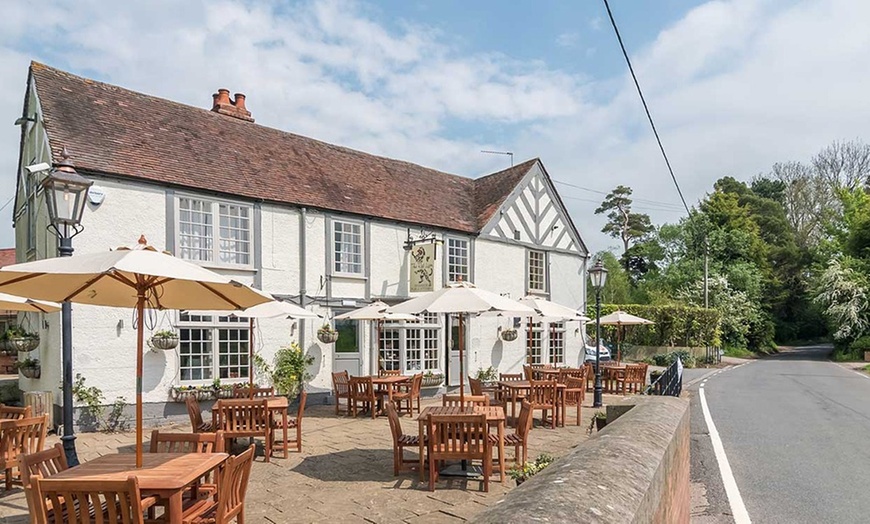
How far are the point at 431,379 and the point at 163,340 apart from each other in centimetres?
752

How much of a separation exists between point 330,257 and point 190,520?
1036cm

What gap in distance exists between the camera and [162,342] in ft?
36.5

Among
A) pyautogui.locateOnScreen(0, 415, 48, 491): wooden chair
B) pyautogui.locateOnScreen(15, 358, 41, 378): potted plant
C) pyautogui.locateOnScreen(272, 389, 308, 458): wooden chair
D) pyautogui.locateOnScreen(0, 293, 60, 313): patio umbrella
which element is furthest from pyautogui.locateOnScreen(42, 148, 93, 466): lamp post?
pyautogui.locateOnScreen(15, 358, 41, 378): potted plant

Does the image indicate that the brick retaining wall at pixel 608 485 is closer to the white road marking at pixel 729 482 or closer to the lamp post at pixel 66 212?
the white road marking at pixel 729 482

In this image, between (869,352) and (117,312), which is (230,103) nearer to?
(117,312)

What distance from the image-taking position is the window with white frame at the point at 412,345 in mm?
15672

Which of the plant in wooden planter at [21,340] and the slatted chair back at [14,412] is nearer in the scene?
the slatted chair back at [14,412]

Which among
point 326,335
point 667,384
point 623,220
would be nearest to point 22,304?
point 326,335

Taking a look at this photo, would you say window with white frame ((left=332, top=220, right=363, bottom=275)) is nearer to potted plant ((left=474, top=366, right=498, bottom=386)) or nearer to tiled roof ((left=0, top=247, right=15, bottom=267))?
potted plant ((left=474, top=366, right=498, bottom=386))

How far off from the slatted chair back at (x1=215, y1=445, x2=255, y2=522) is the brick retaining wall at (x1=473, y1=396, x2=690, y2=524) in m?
2.58

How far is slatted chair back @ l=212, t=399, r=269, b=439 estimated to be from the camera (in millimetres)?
7941

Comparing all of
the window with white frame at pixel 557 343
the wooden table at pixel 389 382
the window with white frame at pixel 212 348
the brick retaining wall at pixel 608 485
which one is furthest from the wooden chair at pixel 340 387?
the window with white frame at pixel 557 343

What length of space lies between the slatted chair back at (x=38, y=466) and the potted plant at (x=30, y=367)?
355 inches

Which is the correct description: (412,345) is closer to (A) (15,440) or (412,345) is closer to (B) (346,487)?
(B) (346,487)
